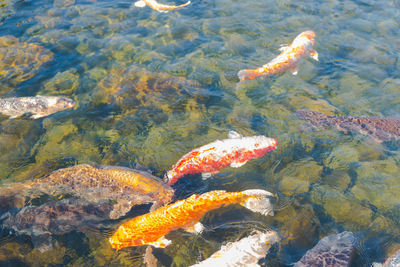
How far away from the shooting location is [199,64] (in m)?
8.15

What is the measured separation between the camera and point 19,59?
8.28 m

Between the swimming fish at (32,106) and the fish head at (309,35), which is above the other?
the fish head at (309,35)

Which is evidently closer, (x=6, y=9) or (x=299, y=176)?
(x=299, y=176)

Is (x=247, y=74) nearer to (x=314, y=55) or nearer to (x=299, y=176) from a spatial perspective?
(x=314, y=55)

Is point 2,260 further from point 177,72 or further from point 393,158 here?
point 393,158

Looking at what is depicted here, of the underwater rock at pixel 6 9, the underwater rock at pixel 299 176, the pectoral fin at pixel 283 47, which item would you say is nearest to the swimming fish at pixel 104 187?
the underwater rock at pixel 299 176

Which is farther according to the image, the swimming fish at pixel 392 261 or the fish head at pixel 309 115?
the fish head at pixel 309 115

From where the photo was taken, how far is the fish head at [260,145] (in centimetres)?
550

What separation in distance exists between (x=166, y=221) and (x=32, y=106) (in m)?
4.52

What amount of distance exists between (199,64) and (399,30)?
6969 millimetres

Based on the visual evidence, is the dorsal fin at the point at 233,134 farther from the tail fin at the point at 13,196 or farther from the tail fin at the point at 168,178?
the tail fin at the point at 13,196

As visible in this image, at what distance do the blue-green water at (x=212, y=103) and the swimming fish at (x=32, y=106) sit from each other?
0.70ft

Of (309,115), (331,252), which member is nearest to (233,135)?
(309,115)

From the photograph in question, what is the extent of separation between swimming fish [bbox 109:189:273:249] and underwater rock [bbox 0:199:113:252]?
1.81 feet
